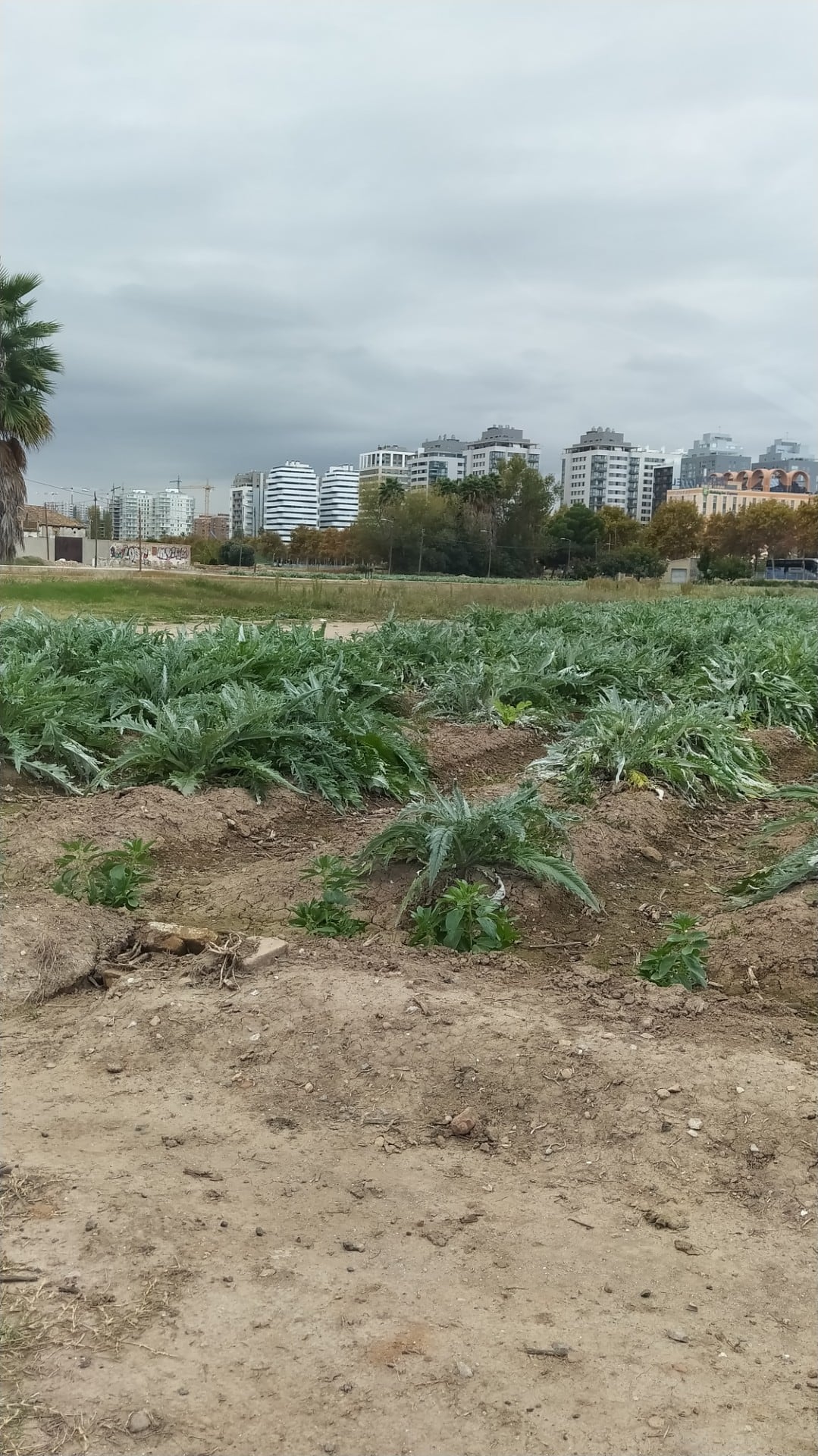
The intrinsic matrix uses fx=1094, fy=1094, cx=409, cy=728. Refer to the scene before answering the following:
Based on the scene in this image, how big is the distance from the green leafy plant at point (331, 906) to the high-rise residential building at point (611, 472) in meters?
160

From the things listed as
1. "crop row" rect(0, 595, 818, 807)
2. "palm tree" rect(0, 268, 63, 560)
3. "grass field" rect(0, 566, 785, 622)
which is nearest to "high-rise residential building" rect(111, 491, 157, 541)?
"grass field" rect(0, 566, 785, 622)

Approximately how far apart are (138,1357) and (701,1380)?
3.40 ft

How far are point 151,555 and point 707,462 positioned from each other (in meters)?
123

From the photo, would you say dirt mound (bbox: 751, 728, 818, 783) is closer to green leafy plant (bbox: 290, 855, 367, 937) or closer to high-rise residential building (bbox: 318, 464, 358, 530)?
green leafy plant (bbox: 290, 855, 367, 937)

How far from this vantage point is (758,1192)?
8.77ft

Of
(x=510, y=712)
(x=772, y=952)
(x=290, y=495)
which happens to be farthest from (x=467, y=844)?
(x=290, y=495)

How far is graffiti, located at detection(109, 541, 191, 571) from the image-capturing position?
6444cm

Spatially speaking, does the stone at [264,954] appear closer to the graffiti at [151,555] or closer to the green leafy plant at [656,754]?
the green leafy plant at [656,754]

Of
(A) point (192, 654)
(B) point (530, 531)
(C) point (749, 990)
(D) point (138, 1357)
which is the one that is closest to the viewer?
(D) point (138, 1357)

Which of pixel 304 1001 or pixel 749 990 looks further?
pixel 749 990

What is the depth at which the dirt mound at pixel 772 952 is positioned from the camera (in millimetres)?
3969

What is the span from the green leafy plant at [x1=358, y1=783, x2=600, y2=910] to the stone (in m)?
0.68

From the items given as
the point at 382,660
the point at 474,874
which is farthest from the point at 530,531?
the point at 474,874

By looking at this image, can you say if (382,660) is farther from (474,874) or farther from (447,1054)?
(447,1054)
